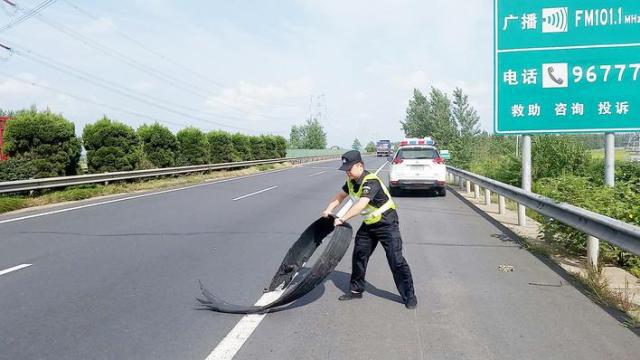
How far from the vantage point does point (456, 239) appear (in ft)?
29.2

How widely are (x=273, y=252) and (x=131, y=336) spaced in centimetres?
354

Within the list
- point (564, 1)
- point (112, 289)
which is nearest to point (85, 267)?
point (112, 289)

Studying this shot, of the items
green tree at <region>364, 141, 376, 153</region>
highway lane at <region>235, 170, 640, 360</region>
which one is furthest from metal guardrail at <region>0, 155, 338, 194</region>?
green tree at <region>364, 141, 376, 153</region>

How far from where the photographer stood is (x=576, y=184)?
319 inches

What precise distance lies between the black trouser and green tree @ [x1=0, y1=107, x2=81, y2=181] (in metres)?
15.1

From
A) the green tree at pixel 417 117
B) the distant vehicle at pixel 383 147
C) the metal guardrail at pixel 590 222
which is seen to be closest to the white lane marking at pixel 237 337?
the metal guardrail at pixel 590 222

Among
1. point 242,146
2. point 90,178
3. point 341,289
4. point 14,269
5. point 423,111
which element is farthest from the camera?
point 423,111

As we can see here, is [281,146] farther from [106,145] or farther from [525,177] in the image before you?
[525,177]

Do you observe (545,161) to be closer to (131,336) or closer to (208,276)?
(208,276)

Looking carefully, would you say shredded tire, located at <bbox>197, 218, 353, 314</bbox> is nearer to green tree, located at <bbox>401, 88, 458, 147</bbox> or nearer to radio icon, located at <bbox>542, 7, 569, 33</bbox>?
radio icon, located at <bbox>542, 7, 569, 33</bbox>

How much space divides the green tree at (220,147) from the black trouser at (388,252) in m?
29.5

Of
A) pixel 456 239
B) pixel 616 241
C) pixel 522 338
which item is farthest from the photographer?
pixel 456 239

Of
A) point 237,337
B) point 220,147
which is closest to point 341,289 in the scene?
point 237,337

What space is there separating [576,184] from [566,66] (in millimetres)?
2655
